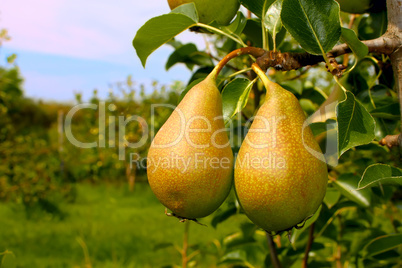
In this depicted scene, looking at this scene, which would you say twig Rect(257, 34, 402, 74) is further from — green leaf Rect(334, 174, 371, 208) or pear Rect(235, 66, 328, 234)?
green leaf Rect(334, 174, 371, 208)

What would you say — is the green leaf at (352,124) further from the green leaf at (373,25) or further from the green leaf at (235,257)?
the green leaf at (235,257)

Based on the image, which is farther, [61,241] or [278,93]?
[61,241]

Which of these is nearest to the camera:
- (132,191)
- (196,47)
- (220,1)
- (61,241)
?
(220,1)

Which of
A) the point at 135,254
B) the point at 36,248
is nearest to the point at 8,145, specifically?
the point at 36,248

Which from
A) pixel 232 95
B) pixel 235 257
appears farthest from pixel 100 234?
pixel 232 95

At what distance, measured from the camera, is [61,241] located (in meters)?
3.71

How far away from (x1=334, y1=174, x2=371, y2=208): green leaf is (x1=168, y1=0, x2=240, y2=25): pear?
0.50 metres

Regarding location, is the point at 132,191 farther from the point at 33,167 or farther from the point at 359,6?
the point at 359,6

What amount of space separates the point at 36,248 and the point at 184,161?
342cm

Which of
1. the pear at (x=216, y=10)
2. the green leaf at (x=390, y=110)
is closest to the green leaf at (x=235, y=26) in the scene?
the pear at (x=216, y=10)

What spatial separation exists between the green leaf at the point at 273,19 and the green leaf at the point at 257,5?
0.01m

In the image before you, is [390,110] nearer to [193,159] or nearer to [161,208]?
[193,159]

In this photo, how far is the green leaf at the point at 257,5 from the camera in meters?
0.79

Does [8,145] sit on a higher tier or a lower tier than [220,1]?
lower
